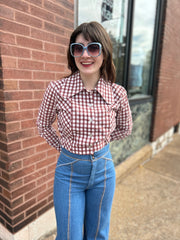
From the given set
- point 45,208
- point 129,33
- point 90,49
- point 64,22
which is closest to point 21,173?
point 45,208

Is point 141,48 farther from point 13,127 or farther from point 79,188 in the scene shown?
point 79,188

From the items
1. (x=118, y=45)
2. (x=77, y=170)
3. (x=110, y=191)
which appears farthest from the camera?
(x=118, y=45)

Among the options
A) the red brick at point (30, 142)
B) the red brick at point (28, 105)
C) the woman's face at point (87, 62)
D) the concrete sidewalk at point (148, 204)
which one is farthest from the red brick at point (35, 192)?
the woman's face at point (87, 62)

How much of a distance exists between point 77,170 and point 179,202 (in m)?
2.41

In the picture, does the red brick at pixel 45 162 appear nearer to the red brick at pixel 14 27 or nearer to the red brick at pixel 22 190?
the red brick at pixel 22 190

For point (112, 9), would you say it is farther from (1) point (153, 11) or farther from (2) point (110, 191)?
(2) point (110, 191)

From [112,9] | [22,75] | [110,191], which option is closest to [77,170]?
[110,191]

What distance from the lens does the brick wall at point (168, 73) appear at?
14.7 ft

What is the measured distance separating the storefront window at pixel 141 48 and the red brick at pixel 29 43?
2.40m

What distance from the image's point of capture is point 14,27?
1.51 meters

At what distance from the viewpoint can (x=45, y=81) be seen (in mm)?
1876

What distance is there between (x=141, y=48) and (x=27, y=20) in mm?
3098

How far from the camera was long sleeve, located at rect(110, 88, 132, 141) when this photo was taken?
1.44 metres

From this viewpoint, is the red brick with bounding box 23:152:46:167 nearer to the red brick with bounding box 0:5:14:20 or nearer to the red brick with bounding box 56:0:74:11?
the red brick with bounding box 0:5:14:20
